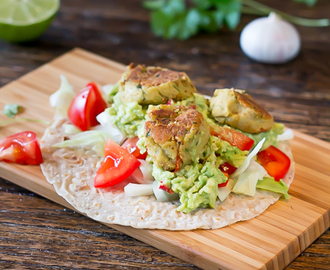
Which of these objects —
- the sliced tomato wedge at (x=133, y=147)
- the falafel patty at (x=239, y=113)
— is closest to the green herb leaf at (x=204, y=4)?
the falafel patty at (x=239, y=113)

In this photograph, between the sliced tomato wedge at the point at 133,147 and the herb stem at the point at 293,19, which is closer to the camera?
the sliced tomato wedge at the point at 133,147

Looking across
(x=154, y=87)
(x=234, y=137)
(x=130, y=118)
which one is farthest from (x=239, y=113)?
(x=130, y=118)

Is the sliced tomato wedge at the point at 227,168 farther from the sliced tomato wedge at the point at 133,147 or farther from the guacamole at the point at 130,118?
the guacamole at the point at 130,118

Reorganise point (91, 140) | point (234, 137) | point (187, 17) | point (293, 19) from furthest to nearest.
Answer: point (293, 19)
point (187, 17)
point (91, 140)
point (234, 137)

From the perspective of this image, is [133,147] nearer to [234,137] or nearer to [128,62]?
[234,137]

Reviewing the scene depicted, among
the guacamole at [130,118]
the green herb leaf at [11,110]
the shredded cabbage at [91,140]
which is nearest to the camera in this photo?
the guacamole at [130,118]

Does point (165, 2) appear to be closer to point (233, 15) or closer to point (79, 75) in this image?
point (233, 15)
